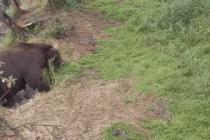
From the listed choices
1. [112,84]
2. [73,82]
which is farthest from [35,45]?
[112,84]

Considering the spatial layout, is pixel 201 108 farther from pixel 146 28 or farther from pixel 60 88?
pixel 146 28

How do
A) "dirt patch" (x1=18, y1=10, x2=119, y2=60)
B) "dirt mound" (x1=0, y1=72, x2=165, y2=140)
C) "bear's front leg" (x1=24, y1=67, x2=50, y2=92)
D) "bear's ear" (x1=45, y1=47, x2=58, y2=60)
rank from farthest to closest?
"dirt patch" (x1=18, y1=10, x2=119, y2=60) < "bear's ear" (x1=45, y1=47, x2=58, y2=60) < "bear's front leg" (x1=24, y1=67, x2=50, y2=92) < "dirt mound" (x1=0, y1=72, x2=165, y2=140)

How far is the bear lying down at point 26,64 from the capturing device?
841cm

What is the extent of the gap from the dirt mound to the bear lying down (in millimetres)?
855

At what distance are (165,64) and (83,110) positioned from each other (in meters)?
1.73

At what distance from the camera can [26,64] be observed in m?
8.56

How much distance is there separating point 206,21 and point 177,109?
2.66m

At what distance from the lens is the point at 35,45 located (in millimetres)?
8719

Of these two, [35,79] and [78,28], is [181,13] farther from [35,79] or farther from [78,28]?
[35,79]

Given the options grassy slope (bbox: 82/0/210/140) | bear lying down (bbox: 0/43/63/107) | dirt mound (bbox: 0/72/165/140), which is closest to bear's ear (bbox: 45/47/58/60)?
bear lying down (bbox: 0/43/63/107)

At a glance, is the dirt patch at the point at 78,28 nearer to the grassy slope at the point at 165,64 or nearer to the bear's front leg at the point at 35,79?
the grassy slope at the point at 165,64

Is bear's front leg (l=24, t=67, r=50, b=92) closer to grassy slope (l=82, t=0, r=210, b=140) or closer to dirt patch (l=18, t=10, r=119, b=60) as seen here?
dirt patch (l=18, t=10, r=119, b=60)

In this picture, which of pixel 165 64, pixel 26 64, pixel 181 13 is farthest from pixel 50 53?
pixel 181 13

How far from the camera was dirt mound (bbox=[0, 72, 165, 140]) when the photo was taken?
6.42 metres
